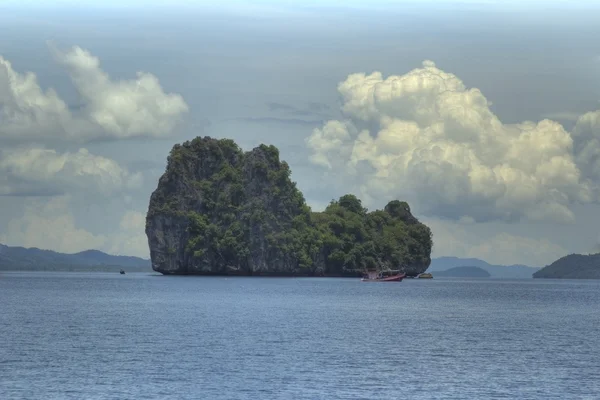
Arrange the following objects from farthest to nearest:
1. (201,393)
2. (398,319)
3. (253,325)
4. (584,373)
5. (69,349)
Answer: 1. (398,319)
2. (253,325)
3. (69,349)
4. (584,373)
5. (201,393)

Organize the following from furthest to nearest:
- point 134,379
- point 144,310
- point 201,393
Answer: point 144,310 < point 134,379 < point 201,393

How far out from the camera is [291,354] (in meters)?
63.7

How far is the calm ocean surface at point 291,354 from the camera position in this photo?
166 ft

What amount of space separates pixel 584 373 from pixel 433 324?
33.7 metres

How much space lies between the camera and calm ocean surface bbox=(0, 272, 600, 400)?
5056cm

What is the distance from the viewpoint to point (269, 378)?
5369 centimetres

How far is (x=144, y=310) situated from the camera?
346ft

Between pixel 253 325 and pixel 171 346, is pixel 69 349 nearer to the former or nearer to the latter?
pixel 171 346

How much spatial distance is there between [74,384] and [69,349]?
47.2 feet

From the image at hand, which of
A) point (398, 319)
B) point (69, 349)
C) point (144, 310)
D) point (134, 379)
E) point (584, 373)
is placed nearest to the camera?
point (134, 379)

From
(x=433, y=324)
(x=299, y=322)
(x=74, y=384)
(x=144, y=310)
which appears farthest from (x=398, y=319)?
(x=74, y=384)

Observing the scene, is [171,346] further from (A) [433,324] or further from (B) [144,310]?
(B) [144,310]

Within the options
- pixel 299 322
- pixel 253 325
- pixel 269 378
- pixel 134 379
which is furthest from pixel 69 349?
pixel 299 322

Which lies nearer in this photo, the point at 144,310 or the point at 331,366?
the point at 331,366
